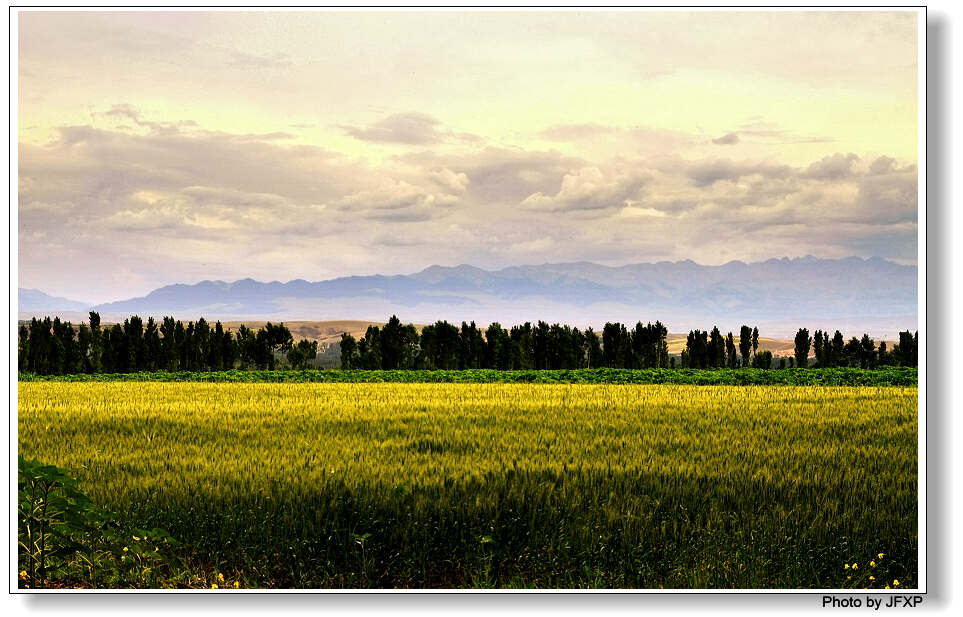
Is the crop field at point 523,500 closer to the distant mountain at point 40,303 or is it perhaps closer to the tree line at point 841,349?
the tree line at point 841,349

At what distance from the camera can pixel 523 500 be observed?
554cm

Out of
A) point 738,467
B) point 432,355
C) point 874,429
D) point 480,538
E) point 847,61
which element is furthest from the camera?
point 432,355

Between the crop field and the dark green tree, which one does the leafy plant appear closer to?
the crop field

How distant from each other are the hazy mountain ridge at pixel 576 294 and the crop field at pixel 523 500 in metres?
1.28

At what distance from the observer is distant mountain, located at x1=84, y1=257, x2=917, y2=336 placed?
7.50 m

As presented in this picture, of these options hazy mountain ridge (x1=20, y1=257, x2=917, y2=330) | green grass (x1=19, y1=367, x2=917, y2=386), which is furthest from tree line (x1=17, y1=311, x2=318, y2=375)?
hazy mountain ridge (x1=20, y1=257, x2=917, y2=330)

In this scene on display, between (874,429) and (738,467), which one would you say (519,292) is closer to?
(738,467)

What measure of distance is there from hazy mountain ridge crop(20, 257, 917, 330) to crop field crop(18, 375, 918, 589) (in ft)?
4.20

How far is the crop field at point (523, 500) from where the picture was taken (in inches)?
206

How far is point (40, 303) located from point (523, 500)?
180 inches

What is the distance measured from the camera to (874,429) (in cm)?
735

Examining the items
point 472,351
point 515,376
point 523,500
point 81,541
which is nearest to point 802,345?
point 523,500

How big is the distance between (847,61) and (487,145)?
326cm
